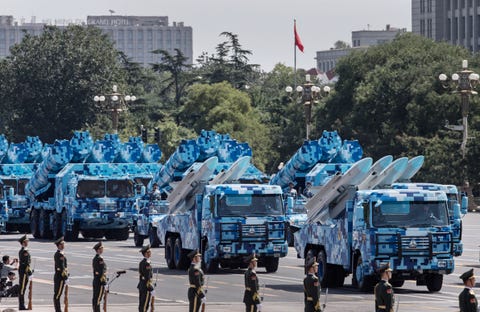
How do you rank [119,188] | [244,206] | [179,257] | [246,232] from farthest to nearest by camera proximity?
[119,188] < [179,257] < [244,206] < [246,232]

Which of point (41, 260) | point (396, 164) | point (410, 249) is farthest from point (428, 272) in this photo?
point (41, 260)

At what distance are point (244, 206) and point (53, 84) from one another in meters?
86.8

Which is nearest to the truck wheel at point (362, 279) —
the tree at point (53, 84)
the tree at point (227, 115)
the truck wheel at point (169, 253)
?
the truck wheel at point (169, 253)

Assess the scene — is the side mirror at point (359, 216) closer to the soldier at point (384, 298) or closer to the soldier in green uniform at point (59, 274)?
the soldier in green uniform at point (59, 274)

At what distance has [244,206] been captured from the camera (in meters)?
43.2

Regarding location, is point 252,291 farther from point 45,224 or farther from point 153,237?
point 45,224

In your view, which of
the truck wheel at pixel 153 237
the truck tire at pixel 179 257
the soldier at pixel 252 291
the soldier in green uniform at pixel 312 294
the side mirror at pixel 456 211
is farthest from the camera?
the truck wheel at pixel 153 237

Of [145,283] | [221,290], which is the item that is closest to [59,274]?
[145,283]

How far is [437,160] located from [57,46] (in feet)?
177

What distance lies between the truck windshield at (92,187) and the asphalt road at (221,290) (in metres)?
7.96

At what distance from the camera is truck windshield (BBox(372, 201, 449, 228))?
1467 inches

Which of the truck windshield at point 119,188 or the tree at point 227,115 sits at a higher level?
the tree at point 227,115

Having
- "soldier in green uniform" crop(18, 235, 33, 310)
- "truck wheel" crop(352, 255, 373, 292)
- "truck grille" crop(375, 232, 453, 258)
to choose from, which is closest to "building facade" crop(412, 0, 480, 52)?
"truck wheel" crop(352, 255, 373, 292)

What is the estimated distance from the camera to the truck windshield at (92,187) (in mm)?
61469
